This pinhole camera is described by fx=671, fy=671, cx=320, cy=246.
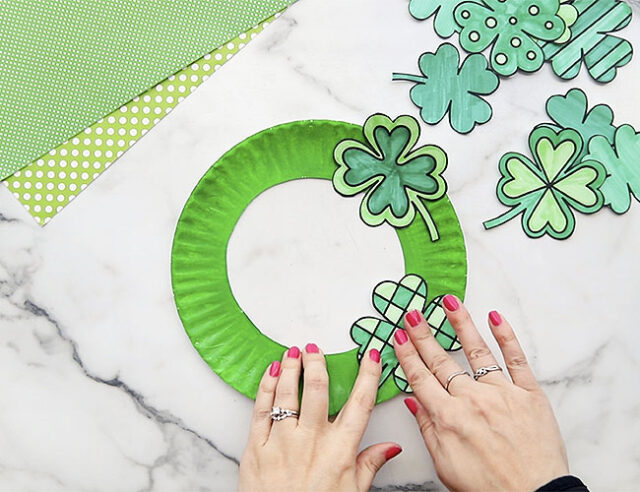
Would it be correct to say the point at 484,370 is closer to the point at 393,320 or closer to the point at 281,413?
the point at 393,320

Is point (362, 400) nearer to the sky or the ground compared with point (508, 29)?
nearer to the ground

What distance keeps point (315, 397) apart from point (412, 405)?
111mm

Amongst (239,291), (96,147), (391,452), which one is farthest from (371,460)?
(96,147)

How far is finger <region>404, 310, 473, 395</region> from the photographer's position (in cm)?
74

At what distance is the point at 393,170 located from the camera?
779mm

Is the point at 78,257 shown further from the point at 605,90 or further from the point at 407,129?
the point at 605,90

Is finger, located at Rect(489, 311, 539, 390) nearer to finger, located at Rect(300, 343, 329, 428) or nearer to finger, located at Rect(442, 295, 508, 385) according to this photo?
finger, located at Rect(442, 295, 508, 385)

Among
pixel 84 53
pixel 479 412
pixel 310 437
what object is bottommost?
pixel 310 437

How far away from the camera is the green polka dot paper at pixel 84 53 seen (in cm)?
79

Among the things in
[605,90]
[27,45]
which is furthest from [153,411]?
[605,90]

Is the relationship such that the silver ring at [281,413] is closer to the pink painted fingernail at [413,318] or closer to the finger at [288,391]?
the finger at [288,391]

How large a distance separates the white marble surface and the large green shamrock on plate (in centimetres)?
2

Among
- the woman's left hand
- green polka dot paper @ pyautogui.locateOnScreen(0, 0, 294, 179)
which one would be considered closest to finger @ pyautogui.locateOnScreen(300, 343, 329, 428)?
the woman's left hand

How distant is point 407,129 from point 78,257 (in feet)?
1.36
